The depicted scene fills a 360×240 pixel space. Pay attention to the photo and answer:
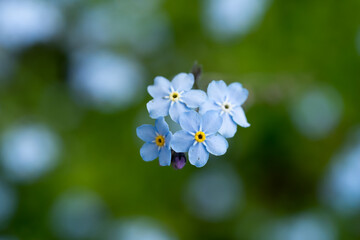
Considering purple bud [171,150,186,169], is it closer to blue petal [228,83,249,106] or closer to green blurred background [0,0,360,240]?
blue petal [228,83,249,106]

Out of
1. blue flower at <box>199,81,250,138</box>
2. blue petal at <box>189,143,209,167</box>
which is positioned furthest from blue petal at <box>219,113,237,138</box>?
blue petal at <box>189,143,209,167</box>

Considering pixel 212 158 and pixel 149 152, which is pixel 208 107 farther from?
pixel 212 158

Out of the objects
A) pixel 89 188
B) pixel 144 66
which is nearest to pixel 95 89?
pixel 144 66

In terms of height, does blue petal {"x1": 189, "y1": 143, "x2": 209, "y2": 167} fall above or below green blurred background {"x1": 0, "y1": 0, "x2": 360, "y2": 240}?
below

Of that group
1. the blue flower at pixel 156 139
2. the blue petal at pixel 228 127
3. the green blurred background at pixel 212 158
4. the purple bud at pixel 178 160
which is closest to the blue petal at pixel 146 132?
the blue flower at pixel 156 139

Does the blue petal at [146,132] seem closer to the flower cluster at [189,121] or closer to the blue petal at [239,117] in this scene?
the flower cluster at [189,121]

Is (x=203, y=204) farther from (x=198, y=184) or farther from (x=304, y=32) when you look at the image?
(x=304, y=32)
